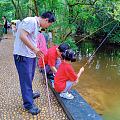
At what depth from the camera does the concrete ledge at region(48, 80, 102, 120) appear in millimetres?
4520

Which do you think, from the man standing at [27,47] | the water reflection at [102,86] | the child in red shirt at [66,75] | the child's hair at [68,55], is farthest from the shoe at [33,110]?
the water reflection at [102,86]

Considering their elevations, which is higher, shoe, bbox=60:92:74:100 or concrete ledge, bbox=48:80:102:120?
shoe, bbox=60:92:74:100

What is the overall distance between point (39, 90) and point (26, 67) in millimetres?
1795

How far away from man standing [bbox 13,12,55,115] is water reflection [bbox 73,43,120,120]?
3.27m

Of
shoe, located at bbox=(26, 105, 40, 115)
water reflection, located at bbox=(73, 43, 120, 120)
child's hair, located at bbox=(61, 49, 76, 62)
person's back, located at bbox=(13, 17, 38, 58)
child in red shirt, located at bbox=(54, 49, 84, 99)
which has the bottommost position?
water reflection, located at bbox=(73, 43, 120, 120)

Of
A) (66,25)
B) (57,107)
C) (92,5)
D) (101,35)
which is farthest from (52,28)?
(101,35)

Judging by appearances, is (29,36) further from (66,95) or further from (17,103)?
(66,95)

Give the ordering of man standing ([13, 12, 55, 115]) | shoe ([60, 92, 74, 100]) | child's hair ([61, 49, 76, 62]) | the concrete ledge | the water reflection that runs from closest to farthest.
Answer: man standing ([13, 12, 55, 115])
the concrete ledge
child's hair ([61, 49, 76, 62])
shoe ([60, 92, 74, 100])
the water reflection

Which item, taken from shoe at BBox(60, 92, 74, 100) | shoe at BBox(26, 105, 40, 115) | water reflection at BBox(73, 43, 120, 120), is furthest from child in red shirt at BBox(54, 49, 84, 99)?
water reflection at BBox(73, 43, 120, 120)

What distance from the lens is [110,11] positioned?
549 inches

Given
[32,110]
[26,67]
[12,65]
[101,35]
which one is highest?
[26,67]

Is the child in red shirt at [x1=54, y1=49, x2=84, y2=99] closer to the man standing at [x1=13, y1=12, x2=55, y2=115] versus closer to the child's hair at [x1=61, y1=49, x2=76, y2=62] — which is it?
the child's hair at [x1=61, y1=49, x2=76, y2=62]

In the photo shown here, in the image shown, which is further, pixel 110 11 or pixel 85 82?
pixel 110 11

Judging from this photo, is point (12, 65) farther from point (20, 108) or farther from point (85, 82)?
point (20, 108)
